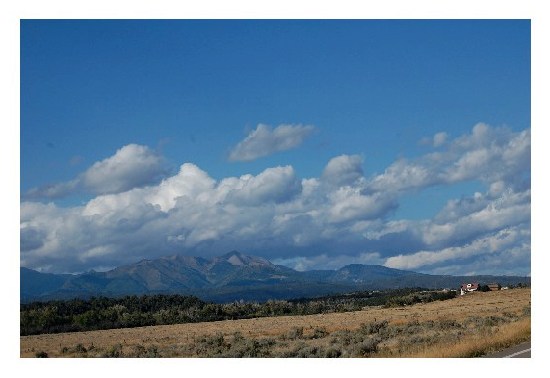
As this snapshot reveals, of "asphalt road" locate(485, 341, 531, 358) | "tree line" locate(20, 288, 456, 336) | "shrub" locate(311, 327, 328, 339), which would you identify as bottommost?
"shrub" locate(311, 327, 328, 339)

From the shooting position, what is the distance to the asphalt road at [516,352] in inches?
848

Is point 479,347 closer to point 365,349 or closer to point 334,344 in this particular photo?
point 365,349

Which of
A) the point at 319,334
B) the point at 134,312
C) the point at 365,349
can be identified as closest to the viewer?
the point at 365,349

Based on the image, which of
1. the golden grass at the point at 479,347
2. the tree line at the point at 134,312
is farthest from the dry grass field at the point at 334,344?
the tree line at the point at 134,312

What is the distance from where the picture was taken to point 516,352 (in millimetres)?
22312

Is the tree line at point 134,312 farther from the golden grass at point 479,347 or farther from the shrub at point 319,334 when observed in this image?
the golden grass at point 479,347

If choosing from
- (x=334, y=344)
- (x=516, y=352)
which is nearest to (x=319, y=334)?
(x=334, y=344)

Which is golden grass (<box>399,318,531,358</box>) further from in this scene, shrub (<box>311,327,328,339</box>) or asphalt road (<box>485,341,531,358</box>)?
shrub (<box>311,327,328,339</box>)

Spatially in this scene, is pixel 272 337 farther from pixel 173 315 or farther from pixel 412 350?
pixel 173 315

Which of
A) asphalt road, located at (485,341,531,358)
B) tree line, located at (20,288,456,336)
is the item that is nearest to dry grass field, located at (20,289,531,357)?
asphalt road, located at (485,341,531,358)

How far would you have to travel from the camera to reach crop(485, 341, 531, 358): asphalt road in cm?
2155
